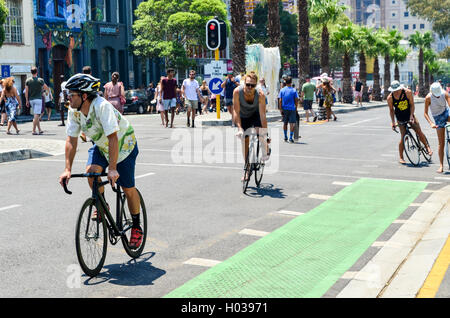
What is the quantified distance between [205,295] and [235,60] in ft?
87.9

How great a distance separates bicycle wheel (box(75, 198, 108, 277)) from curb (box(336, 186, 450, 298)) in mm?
2054

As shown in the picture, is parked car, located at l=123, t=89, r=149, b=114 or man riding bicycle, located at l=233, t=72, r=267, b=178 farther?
parked car, located at l=123, t=89, r=149, b=114

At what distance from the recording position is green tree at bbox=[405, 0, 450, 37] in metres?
94.4

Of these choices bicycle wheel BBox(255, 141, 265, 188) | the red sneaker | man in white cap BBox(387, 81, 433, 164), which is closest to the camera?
the red sneaker

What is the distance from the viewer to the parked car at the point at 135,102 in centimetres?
4088

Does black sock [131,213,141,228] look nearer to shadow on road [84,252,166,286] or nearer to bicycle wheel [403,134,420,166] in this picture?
shadow on road [84,252,166,286]

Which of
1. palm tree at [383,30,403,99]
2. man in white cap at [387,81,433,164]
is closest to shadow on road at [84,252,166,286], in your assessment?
man in white cap at [387,81,433,164]

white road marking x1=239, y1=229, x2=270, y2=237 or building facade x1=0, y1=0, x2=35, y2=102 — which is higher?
building facade x1=0, y1=0, x2=35, y2=102

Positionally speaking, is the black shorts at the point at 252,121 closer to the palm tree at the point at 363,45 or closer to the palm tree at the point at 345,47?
the palm tree at the point at 345,47

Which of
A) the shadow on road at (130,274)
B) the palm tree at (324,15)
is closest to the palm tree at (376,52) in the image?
the palm tree at (324,15)

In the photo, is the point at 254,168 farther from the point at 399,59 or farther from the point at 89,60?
the point at 399,59

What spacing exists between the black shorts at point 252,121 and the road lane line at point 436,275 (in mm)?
4440

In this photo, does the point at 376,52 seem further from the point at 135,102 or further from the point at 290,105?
the point at 290,105

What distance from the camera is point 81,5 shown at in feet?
151
